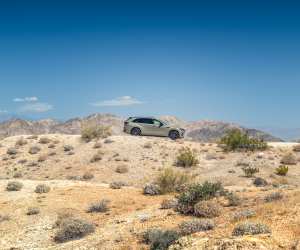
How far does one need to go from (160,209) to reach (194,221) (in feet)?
15.2

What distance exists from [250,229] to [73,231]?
23.2 feet

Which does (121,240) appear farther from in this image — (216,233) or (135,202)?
(135,202)

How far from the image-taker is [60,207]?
2028cm

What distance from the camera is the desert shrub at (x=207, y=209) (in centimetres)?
1625

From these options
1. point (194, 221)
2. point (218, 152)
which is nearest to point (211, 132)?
point (218, 152)

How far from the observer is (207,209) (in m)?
16.4

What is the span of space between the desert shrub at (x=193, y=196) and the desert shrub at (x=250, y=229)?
→ 17.7 ft

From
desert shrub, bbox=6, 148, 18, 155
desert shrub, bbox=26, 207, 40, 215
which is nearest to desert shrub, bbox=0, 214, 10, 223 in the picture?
desert shrub, bbox=26, 207, 40, 215

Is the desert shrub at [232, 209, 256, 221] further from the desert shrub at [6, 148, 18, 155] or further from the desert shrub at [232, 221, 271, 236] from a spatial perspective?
the desert shrub at [6, 148, 18, 155]

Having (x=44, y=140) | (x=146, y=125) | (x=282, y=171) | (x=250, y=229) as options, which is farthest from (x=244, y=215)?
(x=44, y=140)

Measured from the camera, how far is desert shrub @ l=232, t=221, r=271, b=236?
11.4 meters

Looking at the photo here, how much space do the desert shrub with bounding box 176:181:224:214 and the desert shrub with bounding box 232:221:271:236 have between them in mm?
5408

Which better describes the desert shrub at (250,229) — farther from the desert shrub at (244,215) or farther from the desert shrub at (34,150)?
the desert shrub at (34,150)

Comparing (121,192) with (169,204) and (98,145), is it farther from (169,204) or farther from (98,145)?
(98,145)
